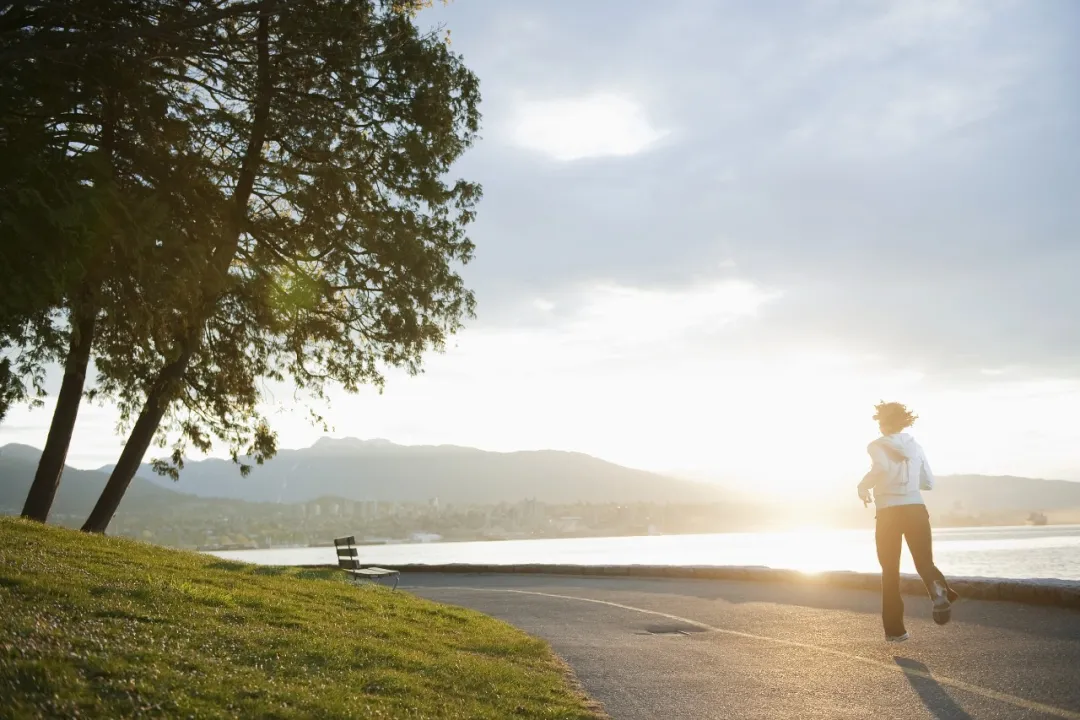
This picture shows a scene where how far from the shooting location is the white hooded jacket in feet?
31.6

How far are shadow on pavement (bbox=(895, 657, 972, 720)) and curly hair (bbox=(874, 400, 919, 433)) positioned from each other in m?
2.49

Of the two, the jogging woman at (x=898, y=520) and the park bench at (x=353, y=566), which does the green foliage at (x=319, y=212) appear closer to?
the park bench at (x=353, y=566)

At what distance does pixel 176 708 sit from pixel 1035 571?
27.9m

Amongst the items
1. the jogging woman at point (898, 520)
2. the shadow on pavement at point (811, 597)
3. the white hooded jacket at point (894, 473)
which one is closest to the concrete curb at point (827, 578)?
the shadow on pavement at point (811, 597)

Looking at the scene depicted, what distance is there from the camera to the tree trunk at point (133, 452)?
1925cm

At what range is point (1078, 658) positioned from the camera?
797 cm

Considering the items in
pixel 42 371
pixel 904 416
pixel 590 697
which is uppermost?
pixel 42 371

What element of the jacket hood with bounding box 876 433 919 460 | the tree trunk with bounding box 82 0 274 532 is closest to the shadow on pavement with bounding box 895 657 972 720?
the jacket hood with bounding box 876 433 919 460

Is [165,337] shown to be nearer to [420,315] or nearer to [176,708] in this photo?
[420,315]

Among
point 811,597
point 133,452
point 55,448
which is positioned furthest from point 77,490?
point 811,597

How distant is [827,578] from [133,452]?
14.5 meters

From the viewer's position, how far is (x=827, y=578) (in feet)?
51.2

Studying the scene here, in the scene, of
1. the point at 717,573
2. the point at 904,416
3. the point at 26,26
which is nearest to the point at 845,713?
the point at 904,416

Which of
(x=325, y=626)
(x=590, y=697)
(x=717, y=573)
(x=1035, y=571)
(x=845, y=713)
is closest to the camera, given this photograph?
(x=845, y=713)
